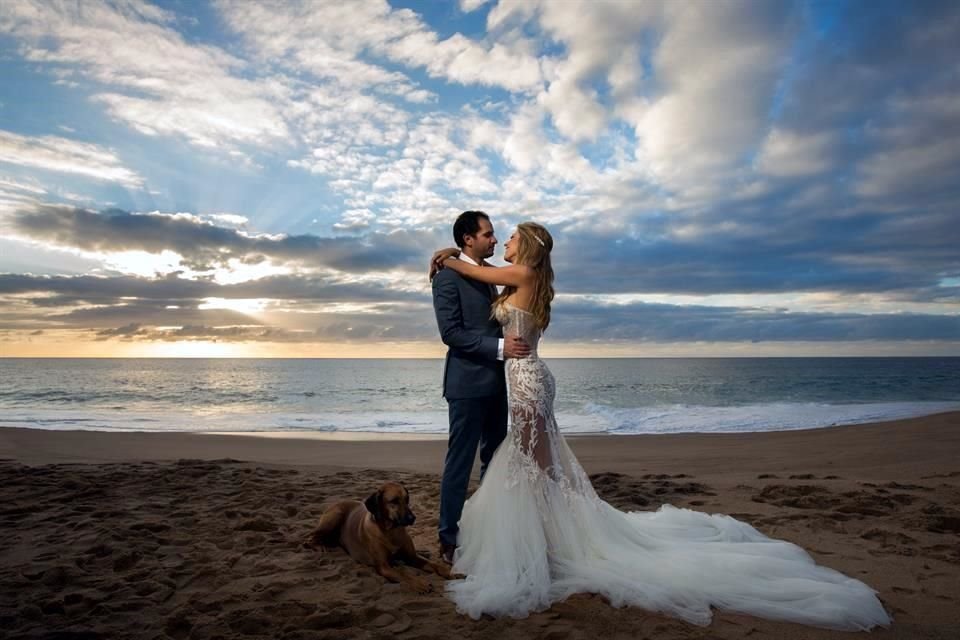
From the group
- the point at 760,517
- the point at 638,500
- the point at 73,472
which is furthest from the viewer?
the point at 73,472

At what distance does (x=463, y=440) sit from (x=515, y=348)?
0.76 metres

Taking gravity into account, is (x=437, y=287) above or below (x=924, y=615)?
above

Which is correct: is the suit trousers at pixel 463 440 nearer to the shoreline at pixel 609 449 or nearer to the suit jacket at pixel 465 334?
the suit jacket at pixel 465 334

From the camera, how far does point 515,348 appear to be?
13.1 feet

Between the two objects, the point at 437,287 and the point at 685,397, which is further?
the point at 685,397

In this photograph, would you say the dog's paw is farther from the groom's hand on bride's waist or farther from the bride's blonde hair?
the bride's blonde hair

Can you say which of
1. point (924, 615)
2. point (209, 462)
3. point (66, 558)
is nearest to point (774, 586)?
point (924, 615)

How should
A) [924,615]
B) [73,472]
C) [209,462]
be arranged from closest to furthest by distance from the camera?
1. [924,615]
2. [73,472]
3. [209,462]

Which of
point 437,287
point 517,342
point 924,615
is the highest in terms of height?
point 437,287

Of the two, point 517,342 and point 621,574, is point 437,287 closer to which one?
point 517,342

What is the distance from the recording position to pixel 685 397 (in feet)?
112

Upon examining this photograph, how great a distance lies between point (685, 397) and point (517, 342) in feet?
107

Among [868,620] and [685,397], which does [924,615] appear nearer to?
[868,620]

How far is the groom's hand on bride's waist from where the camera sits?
398 centimetres
